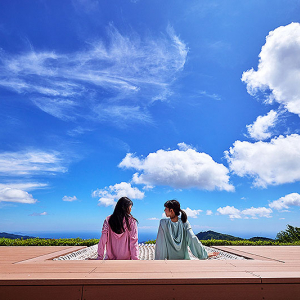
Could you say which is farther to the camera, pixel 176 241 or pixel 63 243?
pixel 63 243

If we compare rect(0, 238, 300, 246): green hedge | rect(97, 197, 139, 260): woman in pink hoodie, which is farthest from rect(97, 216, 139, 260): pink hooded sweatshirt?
rect(0, 238, 300, 246): green hedge

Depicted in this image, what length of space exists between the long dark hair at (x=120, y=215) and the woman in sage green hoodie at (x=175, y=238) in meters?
0.71

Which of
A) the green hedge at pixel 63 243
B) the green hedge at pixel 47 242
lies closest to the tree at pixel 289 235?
the green hedge at pixel 63 243

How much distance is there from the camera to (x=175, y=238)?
16.2 feet

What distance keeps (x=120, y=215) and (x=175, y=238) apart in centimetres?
112

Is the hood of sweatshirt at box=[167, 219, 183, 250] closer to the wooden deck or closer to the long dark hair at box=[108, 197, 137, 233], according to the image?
the long dark hair at box=[108, 197, 137, 233]

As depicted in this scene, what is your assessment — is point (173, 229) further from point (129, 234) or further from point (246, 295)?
point (246, 295)

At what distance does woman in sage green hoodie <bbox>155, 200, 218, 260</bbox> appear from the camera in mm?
4867

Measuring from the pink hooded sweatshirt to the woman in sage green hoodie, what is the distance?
1.60ft

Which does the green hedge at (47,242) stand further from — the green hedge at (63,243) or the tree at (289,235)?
the tree at (289,235)

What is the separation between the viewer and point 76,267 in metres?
3.24

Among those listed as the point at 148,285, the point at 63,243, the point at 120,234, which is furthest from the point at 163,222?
the point at 63,243

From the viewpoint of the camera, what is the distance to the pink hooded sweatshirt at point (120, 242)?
4688 millimetres

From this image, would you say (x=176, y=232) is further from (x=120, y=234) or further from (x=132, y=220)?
(x=120, y=234)
